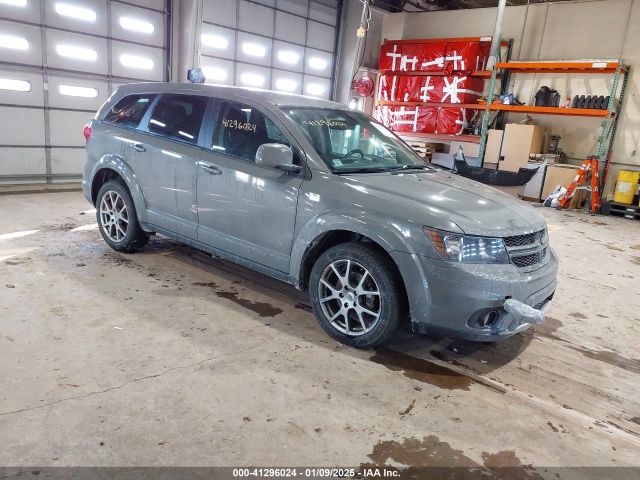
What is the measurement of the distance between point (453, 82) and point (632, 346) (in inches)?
401

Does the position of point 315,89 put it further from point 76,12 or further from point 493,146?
point 76,12

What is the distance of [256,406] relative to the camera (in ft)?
8.05

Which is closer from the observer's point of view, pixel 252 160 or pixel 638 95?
pixel 252 160

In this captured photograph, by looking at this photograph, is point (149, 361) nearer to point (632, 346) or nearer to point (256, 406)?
point (256, 406)

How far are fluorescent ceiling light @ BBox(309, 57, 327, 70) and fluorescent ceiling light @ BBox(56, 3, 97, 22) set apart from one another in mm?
5884

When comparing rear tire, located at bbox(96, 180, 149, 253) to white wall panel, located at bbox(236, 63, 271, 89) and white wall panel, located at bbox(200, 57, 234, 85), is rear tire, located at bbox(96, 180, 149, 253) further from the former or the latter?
white wall panel, located at bbox(236, 63, 271, 89)

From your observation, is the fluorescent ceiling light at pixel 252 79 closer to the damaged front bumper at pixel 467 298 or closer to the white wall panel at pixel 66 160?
the white wall panel at pixel 66 160

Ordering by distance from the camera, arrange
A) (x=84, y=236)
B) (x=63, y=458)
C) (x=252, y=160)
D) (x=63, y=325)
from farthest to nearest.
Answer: (x=84, y=236), (x=252, y=160), (x=63, y=325), (x=63, y=458)

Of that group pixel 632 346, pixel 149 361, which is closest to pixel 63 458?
pixel 149 361

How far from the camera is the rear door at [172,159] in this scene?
3.93 meters

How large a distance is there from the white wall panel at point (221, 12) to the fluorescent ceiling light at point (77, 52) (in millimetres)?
2605

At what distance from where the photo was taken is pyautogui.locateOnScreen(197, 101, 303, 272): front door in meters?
3.37

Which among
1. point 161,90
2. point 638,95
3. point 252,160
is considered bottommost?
point 252,160

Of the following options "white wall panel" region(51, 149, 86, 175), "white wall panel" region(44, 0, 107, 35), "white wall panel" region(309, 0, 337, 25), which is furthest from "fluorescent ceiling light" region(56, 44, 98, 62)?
"white wall panel" region(309, 0, 337, 25)
